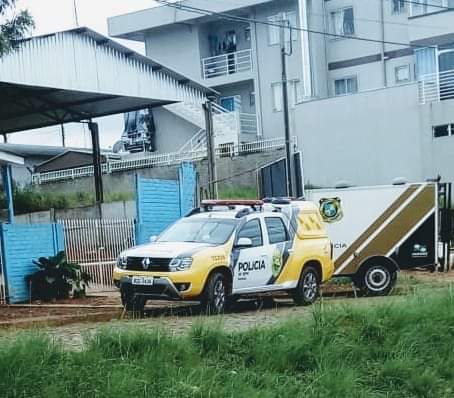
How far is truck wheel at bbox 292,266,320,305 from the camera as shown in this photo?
609 inches

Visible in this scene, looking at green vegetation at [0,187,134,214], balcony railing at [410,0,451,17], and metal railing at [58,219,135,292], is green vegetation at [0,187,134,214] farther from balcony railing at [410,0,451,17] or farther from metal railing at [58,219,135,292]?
balcony railing at [410,0,451,17]

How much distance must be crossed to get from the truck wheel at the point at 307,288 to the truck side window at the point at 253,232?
4.25ft

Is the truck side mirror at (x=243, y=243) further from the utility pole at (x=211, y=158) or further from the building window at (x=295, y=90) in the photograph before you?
the building window at (x=295, y=90)

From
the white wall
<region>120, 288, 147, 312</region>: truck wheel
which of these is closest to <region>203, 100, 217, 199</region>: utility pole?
<region>120, 288, 147, 312</region>: truck wheel

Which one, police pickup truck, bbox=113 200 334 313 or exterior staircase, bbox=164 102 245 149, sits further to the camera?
exterior staircase, bbox=164 102 245 149

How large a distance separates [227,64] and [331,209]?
2424cm

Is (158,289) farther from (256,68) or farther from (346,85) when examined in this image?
(256,68)

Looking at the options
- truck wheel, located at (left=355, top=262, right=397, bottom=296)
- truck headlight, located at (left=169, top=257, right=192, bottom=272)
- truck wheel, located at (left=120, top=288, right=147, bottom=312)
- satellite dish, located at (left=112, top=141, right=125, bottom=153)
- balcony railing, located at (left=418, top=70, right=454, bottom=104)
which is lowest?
truck wheel, located at (left=355, top=262, right=397, bottom=296)

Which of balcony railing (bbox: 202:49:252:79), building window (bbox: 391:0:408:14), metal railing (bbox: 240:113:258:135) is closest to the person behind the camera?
building window (bbox: 391:0:408:14)

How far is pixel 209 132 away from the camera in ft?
71.9

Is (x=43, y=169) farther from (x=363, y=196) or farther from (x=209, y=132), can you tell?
(x=363, y=196)

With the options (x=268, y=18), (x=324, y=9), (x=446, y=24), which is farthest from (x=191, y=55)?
(x=446, y=24)

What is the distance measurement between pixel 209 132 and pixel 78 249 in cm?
525

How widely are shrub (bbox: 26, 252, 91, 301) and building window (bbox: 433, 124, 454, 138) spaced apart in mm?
20368
